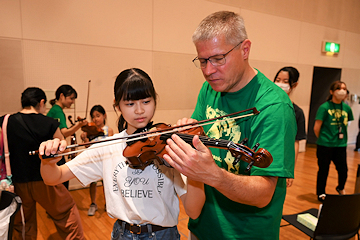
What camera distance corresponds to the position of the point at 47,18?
3811 millimetres

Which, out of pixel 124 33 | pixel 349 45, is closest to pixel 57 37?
pixel 124 33

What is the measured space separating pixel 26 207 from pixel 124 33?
313 centimetres

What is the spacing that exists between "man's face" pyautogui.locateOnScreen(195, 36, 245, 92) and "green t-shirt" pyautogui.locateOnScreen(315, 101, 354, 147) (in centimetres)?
333

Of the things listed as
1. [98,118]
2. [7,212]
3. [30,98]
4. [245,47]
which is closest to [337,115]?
[245,47]

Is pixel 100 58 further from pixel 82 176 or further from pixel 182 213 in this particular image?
pixel 82 176

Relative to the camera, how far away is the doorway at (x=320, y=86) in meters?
7.86

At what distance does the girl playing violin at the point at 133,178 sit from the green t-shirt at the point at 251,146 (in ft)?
0.71

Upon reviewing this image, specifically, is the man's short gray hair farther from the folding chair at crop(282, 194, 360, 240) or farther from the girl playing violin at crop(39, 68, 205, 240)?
the folding chair at crop(282, 194, 360, 240)

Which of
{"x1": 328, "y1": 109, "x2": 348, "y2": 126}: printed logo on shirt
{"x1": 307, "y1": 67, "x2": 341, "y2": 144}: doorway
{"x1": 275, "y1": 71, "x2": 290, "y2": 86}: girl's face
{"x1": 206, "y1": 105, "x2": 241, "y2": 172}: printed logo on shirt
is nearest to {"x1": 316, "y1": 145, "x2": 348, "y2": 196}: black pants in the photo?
{"x1": 328, "y1": 109, "x2": 348, "y2": 126}: printed logo on shirt

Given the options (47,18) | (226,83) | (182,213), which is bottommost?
(182,213)

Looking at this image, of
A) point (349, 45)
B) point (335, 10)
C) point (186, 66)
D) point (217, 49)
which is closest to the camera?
point (217, 49)

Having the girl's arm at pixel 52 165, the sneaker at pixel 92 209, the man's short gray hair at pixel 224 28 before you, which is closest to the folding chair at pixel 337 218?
the man's short gray hair at pixel 224 28

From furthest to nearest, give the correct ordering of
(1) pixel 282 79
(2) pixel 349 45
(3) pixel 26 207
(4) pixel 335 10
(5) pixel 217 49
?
(2) pixel 349 45 < (4) pixel 335 10 < (1) pixel 282 79 < (3) pixel 26 207 < (5) pixel 217 49

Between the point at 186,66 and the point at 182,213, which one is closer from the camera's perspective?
the point at 182,213
